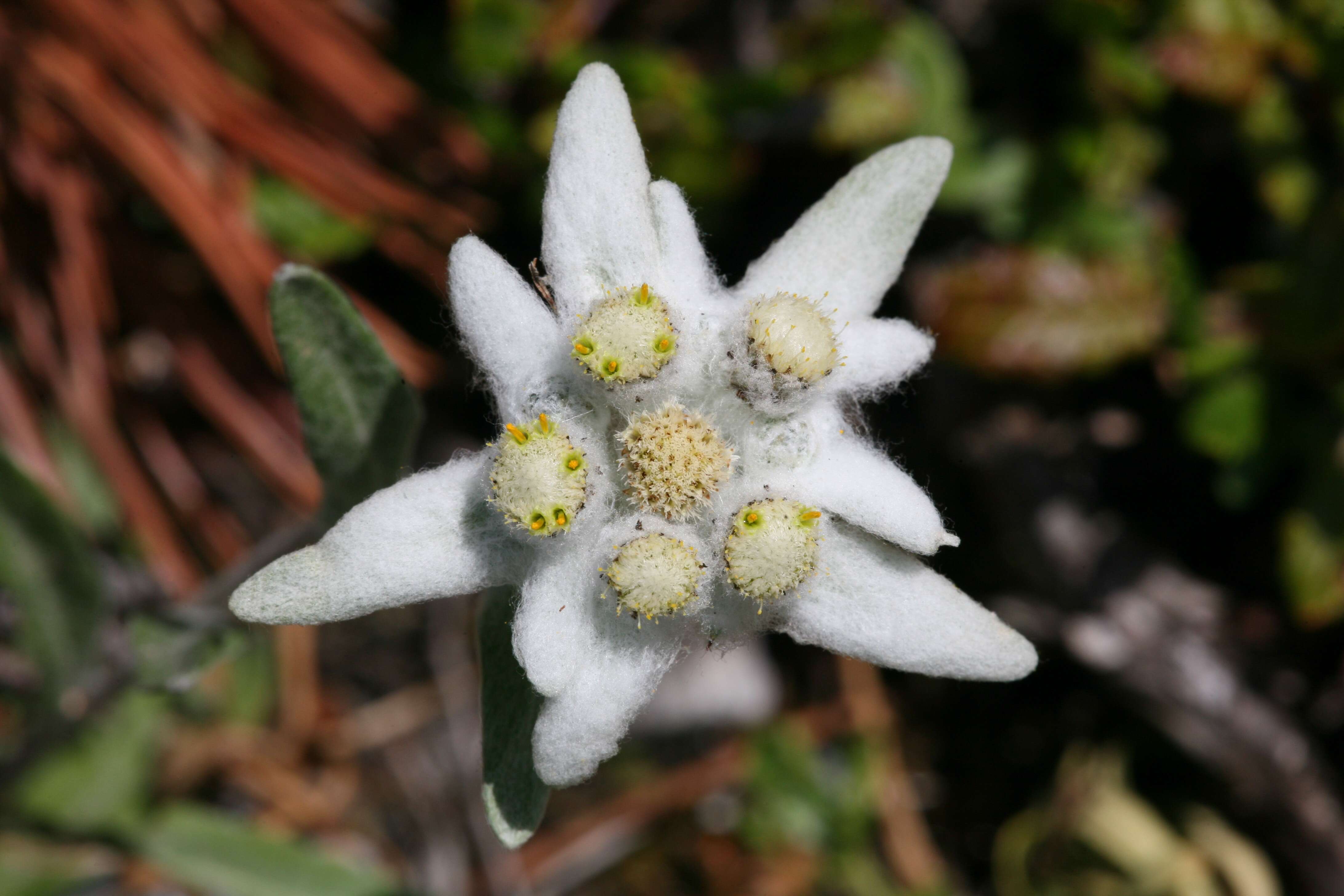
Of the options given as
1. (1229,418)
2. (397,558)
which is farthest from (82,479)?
(1229,418)

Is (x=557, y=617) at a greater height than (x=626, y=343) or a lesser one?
lesser

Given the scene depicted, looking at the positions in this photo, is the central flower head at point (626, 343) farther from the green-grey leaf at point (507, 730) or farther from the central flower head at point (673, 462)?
the green-grey leaf at point (507, 730)

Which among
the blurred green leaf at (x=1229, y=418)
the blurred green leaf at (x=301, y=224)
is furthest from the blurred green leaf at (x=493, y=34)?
the blurred green leaf at (x=1229, y=418)

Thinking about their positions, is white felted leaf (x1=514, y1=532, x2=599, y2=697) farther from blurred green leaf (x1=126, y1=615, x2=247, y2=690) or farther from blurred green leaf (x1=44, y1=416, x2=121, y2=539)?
blurred green leaf (x1=44, y1=416, x2=121, y2=539)

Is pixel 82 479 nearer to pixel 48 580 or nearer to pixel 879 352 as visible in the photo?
pixel 48 580

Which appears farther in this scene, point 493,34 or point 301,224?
point 301,224

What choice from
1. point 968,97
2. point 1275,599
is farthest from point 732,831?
point 968,97

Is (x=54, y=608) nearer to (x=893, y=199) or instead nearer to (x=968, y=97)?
(x=893, y=199)

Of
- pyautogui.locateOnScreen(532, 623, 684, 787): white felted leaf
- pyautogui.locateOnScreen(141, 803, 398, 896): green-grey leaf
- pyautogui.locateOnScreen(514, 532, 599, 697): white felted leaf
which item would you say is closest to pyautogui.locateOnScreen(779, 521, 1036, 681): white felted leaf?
pyautogui.locateOnScreen(532, 623, 684, 787): white felted leaf
